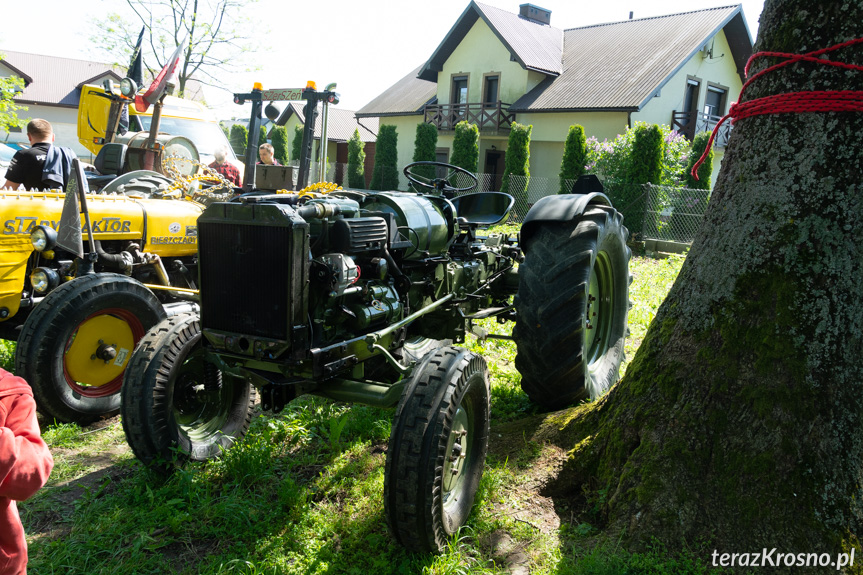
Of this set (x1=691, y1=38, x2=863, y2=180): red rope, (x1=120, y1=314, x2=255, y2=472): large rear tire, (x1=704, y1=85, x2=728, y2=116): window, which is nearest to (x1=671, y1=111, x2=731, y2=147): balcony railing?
(x1=704, y1=85, x2=728, y2=116): window

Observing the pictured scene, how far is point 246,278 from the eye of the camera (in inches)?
116

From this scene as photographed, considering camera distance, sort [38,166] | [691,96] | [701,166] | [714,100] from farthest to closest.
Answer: [714,100] → [691,96] → [701,166] → [38,166]

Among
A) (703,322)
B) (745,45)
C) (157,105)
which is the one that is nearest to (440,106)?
(745,45)

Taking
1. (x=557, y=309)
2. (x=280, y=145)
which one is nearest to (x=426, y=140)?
(x=280, y=145)

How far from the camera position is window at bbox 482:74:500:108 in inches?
1003

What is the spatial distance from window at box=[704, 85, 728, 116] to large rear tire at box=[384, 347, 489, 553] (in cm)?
2424

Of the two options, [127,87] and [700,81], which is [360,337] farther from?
[700,81]

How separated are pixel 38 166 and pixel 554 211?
4.44 m

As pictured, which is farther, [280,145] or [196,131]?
[280,145]

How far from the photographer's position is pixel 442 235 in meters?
4.29

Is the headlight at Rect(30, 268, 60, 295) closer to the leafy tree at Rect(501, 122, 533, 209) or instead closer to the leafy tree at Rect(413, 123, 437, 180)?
the leafy tree at Rect(501, 122, 533, 209)

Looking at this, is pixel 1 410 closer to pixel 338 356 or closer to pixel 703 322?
pixel 338 356

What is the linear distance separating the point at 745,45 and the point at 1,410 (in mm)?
26658

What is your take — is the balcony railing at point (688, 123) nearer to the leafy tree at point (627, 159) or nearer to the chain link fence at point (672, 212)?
the leafy tree at point (627, 159)
